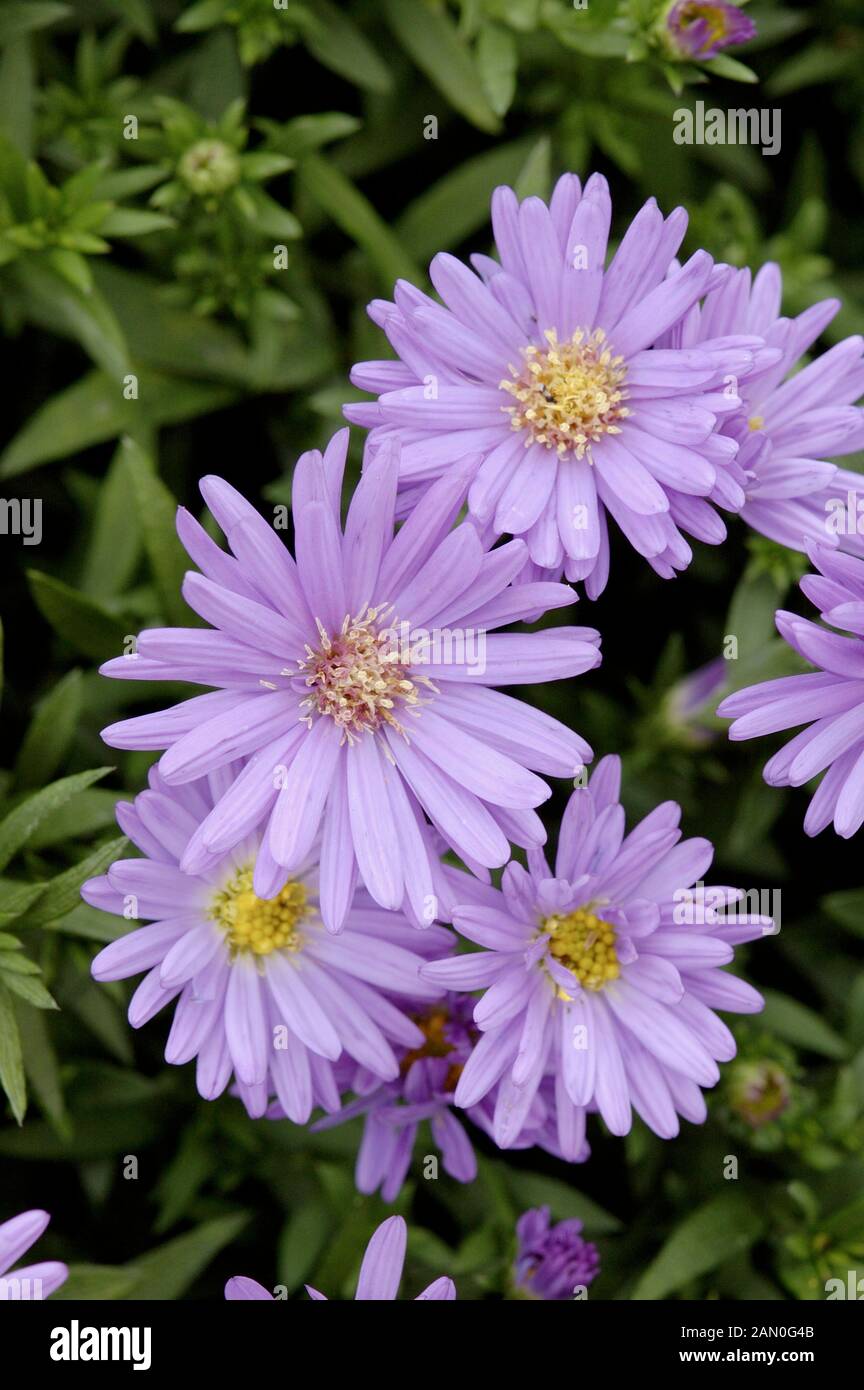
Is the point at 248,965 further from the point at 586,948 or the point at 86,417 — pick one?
the point at 86,417

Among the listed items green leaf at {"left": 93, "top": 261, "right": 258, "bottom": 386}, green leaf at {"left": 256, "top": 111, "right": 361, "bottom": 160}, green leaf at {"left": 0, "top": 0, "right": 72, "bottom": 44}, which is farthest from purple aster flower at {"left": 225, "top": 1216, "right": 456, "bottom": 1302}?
Answer: green leaf at {"left": 0, "top": 0, "right": 72, "bottom": 44}

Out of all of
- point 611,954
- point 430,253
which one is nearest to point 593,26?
point 430,253

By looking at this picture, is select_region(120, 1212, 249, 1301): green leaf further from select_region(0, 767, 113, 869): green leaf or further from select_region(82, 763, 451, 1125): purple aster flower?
select_region(0, 767, 113, 869): green leaf

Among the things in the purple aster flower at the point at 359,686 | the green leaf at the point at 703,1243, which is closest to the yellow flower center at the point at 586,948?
the purple aster flower at the point at 359,686

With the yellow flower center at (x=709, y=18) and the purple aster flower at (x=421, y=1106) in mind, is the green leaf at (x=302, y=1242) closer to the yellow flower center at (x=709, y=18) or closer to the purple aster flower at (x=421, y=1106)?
the purple aster flower at (x=421, y=1106)

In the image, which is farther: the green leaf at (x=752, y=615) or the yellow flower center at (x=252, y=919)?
the green leaf at (x=752, y=615)
